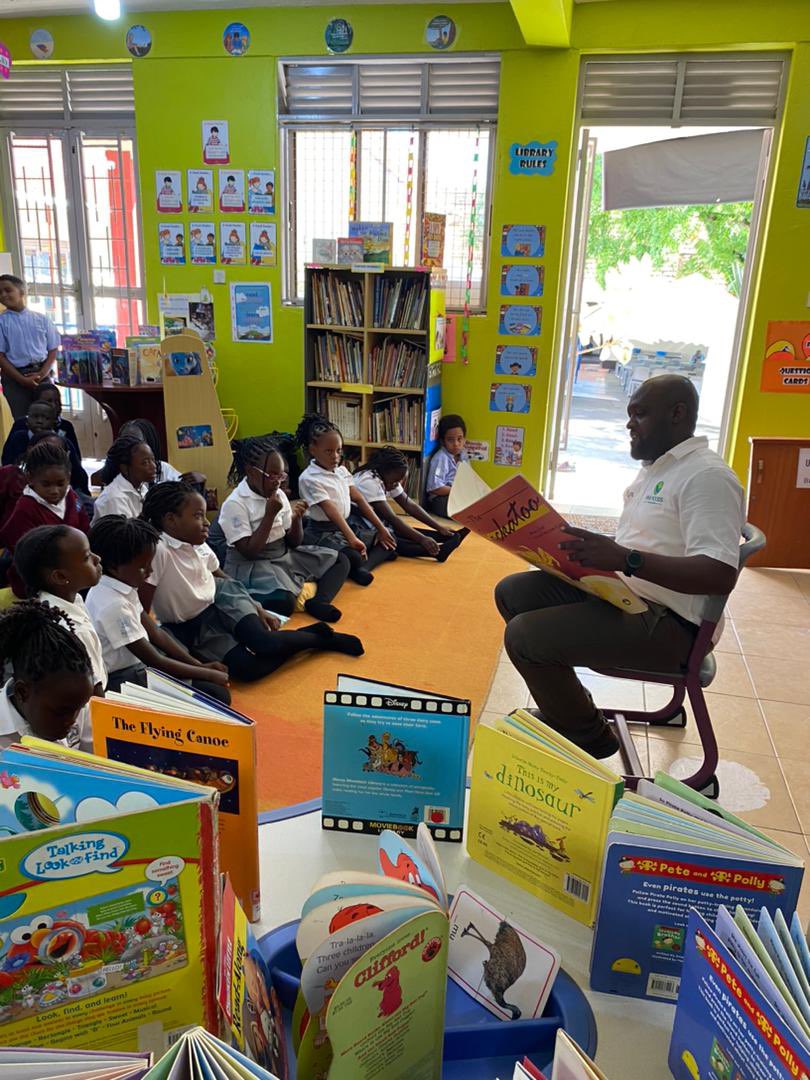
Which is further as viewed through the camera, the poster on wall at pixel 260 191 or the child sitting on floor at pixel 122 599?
the poster on wall at pixel 260 191

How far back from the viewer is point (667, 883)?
3.41 ft

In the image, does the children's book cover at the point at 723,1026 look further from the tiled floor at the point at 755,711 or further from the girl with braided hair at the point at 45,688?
the tiled floor at the point at 755,711

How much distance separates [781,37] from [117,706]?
5.61 metres

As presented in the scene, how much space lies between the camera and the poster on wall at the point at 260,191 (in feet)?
19.6

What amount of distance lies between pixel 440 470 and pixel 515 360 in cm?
93

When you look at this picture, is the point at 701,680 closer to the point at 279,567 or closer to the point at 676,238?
the point at 279,567

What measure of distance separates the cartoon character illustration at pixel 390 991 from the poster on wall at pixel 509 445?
17.5 feet

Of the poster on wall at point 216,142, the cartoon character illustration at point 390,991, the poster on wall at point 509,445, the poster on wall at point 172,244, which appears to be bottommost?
the poster on wall at point 509,445

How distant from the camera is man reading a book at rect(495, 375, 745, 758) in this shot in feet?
7.21

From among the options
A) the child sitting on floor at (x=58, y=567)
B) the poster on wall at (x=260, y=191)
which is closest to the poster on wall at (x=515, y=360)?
the poster on wall at (x=260, y=191)

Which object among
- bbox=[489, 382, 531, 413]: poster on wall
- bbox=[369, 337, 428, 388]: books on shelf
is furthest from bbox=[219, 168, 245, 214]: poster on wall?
bbox=[489, 382, 531, 413]: poster on wall

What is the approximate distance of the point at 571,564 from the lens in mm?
2256

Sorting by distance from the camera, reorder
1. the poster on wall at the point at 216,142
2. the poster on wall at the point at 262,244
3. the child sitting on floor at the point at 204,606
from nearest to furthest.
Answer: the child sitting on floor at the point at 204,606, the poster on wall at the point at 216,142, the poster on wall at the point at 262,244

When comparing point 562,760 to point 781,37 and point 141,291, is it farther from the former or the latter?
point 141,291
